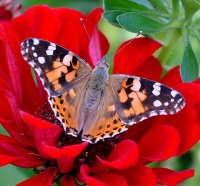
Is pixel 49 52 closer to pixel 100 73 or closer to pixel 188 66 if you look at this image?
pixel 100 73

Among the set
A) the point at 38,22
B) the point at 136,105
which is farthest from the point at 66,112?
the point at 38,22

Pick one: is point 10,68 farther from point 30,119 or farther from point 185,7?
point 185,7

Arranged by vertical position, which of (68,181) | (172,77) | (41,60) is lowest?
(68,181)

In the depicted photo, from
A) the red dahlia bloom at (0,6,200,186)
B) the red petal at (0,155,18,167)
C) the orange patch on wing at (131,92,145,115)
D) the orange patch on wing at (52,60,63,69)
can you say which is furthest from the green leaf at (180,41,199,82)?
the red petal at (0,155,18,167)

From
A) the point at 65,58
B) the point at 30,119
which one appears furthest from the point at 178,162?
the point at 30,119

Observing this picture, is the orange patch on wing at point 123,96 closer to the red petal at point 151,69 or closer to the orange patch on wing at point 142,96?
the orange patch on wing at point 142,96
